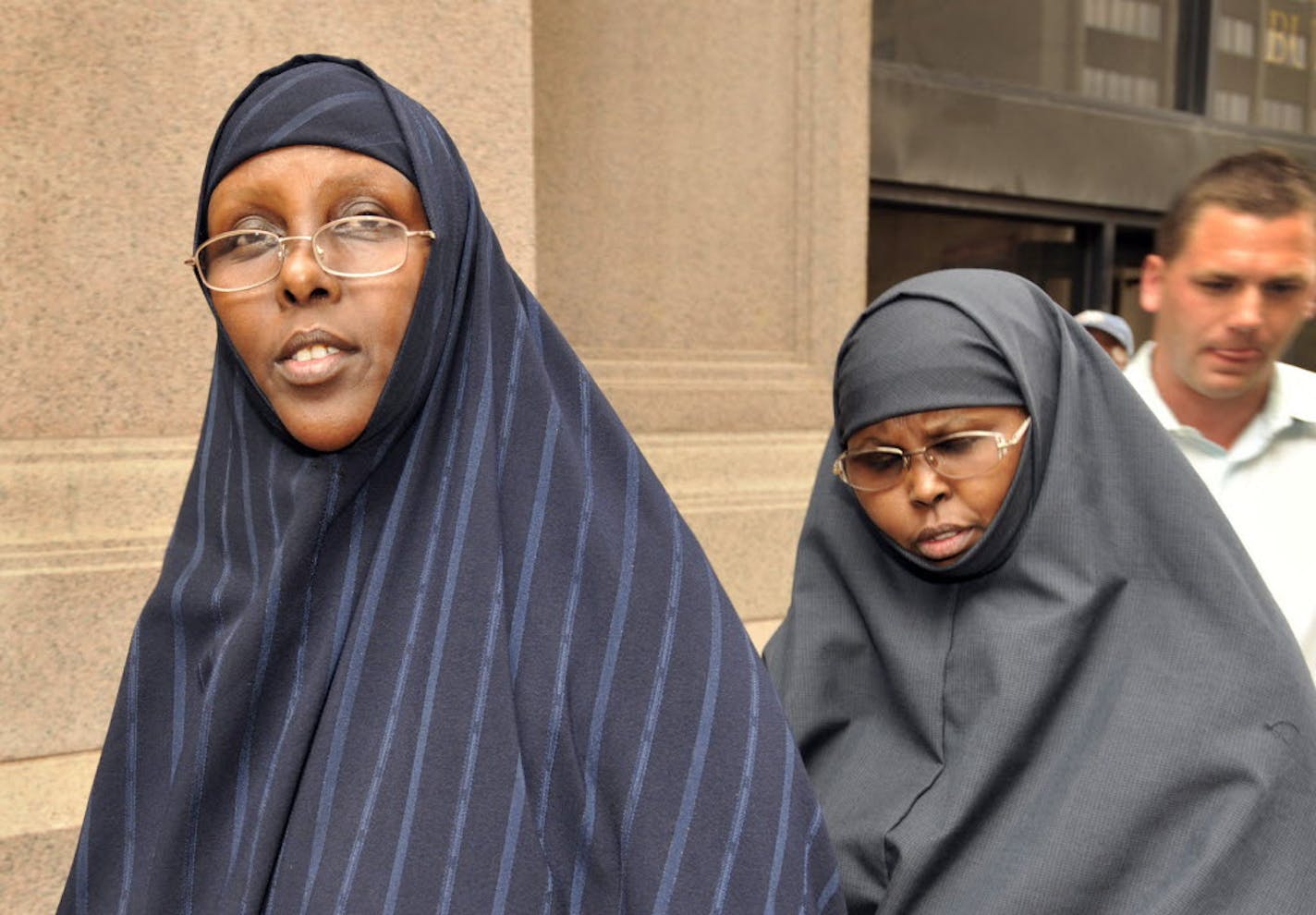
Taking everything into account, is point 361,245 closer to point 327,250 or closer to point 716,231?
point 327,250

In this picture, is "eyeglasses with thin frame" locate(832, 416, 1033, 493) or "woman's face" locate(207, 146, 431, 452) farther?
"eyeglasses with thin frame" locate(832, 416, 1033, 493)

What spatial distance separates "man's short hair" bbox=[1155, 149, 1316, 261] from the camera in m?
2.33

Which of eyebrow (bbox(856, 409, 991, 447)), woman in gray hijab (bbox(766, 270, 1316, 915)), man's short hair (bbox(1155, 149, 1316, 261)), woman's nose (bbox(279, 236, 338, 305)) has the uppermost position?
man's short hair (bbox(1155, 149, 1316, 261))

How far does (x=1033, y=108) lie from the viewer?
5625mm

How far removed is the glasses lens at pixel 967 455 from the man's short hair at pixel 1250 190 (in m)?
1.05

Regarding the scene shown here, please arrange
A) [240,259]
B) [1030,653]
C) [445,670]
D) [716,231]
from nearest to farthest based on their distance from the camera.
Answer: [445,670]
[240,259]
[1030,653]
[716,231]

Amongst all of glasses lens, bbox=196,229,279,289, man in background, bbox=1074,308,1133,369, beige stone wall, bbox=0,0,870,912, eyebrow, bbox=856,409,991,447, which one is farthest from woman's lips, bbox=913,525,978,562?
man in background, bbox=1074,308,1133,369

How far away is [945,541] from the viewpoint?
1.66 meters

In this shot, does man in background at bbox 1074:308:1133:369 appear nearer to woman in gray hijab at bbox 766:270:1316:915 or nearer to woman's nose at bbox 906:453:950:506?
woman in gray hijab at bbox 766:270:1316:915

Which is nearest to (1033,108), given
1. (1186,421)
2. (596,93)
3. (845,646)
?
(596,93)

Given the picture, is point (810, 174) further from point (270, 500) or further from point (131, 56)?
point (270, 500)

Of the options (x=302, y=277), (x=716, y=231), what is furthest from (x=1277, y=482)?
(x=716, y=231)

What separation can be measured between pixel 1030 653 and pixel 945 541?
192 mm

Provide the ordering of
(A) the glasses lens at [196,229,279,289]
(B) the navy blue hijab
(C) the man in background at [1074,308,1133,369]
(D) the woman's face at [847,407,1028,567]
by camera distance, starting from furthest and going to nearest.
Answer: (C) the man in background at [1074,308,1133,369], (D) the woman's face at [847,407,1028,567], (A) the glasses lens at [196,229,279,289], (B) the navy blue hijab
